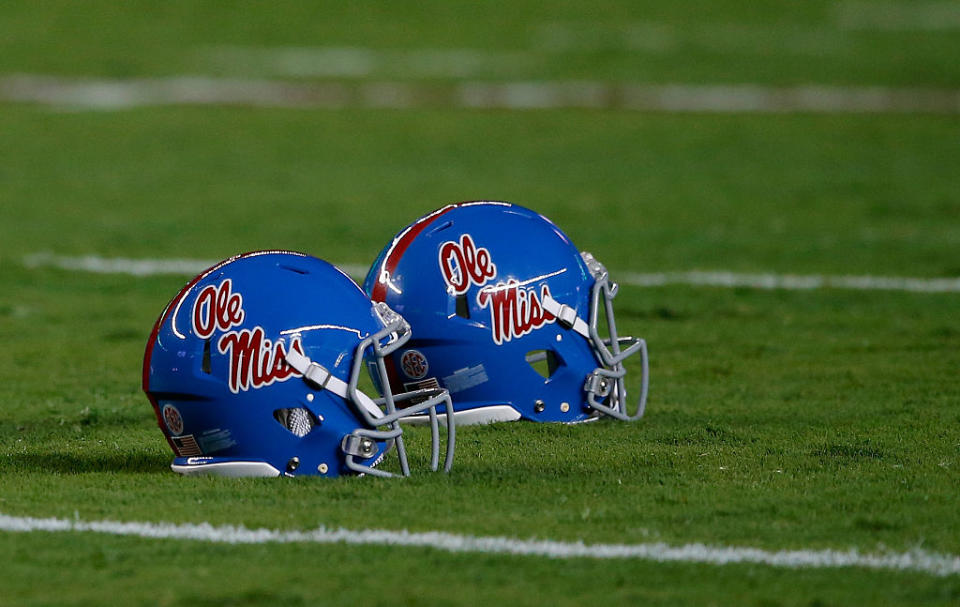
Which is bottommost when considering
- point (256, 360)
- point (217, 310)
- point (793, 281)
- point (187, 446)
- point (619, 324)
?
point (793, 281)

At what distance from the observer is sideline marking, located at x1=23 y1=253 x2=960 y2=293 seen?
32.6 ft

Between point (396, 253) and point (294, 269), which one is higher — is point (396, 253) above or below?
below

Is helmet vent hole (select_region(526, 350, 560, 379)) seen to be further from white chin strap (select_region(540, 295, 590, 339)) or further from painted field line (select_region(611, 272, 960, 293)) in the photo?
painted field line (select_region(611, 272, 960, 293))

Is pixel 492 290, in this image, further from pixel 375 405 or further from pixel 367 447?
pixel 367 447

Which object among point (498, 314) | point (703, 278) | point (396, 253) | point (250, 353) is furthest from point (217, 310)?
point (703, 278)

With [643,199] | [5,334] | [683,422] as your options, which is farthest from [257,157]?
[683,422]

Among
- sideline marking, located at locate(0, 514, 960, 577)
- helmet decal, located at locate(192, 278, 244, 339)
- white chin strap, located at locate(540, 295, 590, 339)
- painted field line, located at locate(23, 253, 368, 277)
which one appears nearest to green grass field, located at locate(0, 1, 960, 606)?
sideline marking, located at locate(0, 514, 960, 577)

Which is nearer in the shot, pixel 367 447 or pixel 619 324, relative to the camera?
pixel 367 447

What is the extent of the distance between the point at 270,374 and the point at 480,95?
17897 millimetres

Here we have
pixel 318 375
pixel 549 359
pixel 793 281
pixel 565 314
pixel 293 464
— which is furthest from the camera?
pixel 793 281

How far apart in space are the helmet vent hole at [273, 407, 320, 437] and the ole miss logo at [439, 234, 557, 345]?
3.40 ft

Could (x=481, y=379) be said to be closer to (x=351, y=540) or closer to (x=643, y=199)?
(x=351, y=540)

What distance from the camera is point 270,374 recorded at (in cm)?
509

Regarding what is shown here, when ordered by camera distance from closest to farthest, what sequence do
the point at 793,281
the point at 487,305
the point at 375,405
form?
the point at 375,405
the point at 487,305
the point at 793,281
